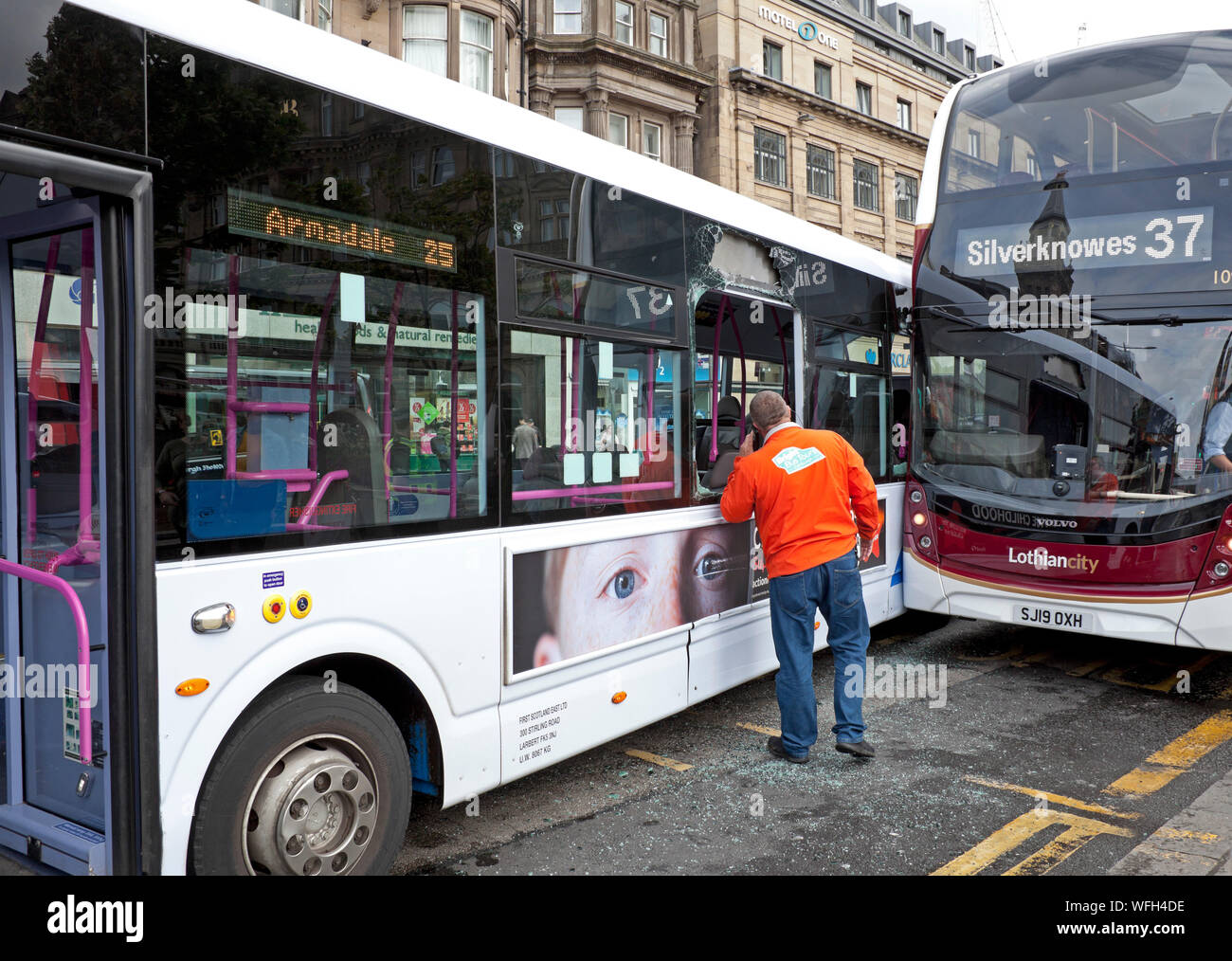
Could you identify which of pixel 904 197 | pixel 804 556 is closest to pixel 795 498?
pixel 804 556

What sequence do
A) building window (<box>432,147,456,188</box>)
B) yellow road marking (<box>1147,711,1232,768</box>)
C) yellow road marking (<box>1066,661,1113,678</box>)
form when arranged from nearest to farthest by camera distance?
building window (<box>432,147,456,188</box>)
yellow road marking (<box>1147,711,1232,768</box>)
yellow road marking (<box>1066,661,1113,678</box>)

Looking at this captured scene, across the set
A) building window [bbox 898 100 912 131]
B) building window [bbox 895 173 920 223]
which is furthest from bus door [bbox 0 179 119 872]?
building window [bbox 898 100 912 131]

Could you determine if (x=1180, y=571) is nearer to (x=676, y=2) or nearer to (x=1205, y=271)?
(x=1205, y=271)

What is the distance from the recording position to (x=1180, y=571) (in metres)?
6.28

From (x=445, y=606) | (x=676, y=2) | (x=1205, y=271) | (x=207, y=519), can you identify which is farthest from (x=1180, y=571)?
(x=676, y=2)

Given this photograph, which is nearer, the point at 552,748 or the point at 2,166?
the point at 2,166

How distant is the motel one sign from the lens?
33.1 m

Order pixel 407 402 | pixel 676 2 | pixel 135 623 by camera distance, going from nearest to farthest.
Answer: pixel 135 623 → pixel 407 402 → pixel 676 2

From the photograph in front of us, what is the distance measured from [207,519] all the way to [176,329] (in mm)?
565

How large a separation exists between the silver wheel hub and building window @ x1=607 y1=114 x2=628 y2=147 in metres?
27.6

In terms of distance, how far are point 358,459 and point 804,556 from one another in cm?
263

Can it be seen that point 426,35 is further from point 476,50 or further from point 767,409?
point 767,409

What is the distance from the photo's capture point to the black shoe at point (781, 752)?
205 inches

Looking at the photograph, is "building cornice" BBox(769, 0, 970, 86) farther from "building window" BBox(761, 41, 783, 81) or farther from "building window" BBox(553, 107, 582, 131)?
"building window" BBox(553, 107, 582, 131)
